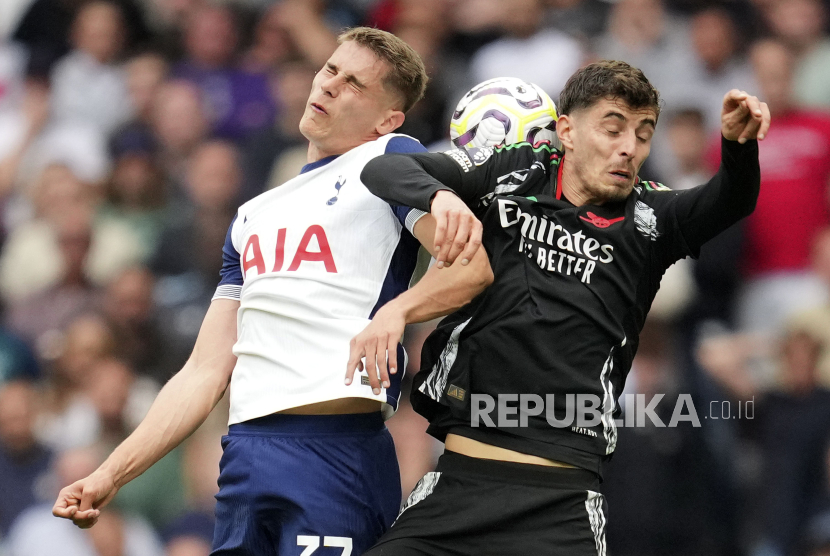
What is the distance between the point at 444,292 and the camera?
328 cm

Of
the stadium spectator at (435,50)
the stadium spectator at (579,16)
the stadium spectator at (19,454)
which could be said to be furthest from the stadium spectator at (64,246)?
the stadium spectator at (579,16)

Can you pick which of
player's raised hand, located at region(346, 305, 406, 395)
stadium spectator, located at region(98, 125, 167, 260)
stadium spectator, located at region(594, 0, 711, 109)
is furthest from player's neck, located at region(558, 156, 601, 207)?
stadium spectator, located at region(98, 125, 167, 260)

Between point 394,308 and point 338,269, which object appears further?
point 338,269

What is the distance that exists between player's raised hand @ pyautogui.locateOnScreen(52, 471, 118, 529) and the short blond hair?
1726 millimetres

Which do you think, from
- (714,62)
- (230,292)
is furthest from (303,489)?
(714,62)

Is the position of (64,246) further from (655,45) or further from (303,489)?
(303,489)

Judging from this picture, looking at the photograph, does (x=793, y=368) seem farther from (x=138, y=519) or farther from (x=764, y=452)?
(x=138, y=519)

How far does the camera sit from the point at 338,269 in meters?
3.62

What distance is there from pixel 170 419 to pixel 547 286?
4.64 ft

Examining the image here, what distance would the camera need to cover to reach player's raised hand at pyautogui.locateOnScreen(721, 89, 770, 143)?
3.26 metres

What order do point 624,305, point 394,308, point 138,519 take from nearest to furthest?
point 394,308 < point 624,305 < point 138,519

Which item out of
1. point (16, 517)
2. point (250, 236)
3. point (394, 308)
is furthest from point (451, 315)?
point (16, 517)

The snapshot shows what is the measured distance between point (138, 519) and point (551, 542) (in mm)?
4374

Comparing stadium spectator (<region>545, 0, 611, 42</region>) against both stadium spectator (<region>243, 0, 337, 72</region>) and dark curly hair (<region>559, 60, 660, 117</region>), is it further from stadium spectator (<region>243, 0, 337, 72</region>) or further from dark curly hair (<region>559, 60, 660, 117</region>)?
dark curly hair (<region>559, 60, 660, 117</region>)
